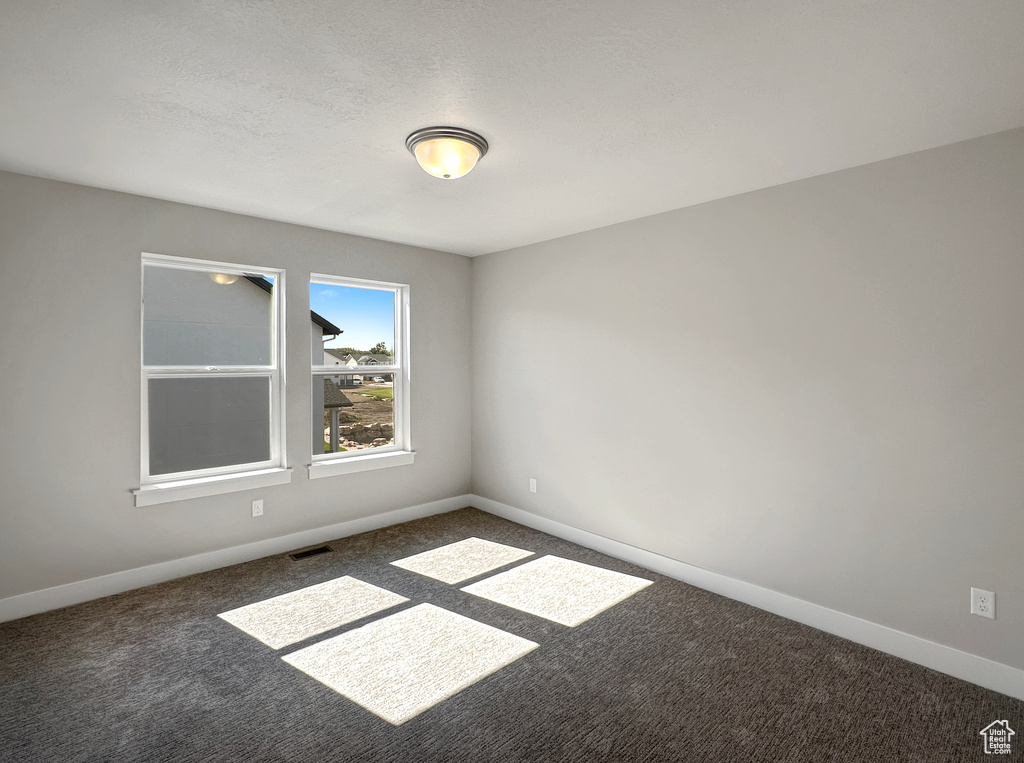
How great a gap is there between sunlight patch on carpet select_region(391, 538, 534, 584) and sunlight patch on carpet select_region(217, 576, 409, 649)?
1.25 ft

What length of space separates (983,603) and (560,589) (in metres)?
2.06

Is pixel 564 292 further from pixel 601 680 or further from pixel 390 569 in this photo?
pixel 601 680

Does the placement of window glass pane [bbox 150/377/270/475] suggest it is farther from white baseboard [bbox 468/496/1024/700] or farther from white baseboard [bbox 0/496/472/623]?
white baseboard [bbox 468/496/1024/700]

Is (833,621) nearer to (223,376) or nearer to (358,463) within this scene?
(358,463)

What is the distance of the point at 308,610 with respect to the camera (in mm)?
3029

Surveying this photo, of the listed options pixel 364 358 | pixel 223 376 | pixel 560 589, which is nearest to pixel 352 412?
pixel 364 358

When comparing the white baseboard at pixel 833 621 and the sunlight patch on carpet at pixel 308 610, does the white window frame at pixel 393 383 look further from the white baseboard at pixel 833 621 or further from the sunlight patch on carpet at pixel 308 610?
the white baseboard at pixel 833 621

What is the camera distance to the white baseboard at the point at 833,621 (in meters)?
2.36

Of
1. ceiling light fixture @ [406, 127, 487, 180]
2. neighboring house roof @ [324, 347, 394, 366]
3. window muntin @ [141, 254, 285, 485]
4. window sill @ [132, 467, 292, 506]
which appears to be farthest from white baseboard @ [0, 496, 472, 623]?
ceiling light fixture @ [406, 127, 487, 180]

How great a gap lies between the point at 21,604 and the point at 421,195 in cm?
318

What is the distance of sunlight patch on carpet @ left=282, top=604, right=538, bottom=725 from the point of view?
227 centimetres

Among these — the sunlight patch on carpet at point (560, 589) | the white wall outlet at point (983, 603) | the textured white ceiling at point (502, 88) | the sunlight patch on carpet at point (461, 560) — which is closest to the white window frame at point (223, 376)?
the textured white ceiling at point (502, 88)

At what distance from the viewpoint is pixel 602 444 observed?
13.2 feet

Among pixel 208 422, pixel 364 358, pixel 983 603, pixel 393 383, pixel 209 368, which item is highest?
pixel 364 358
